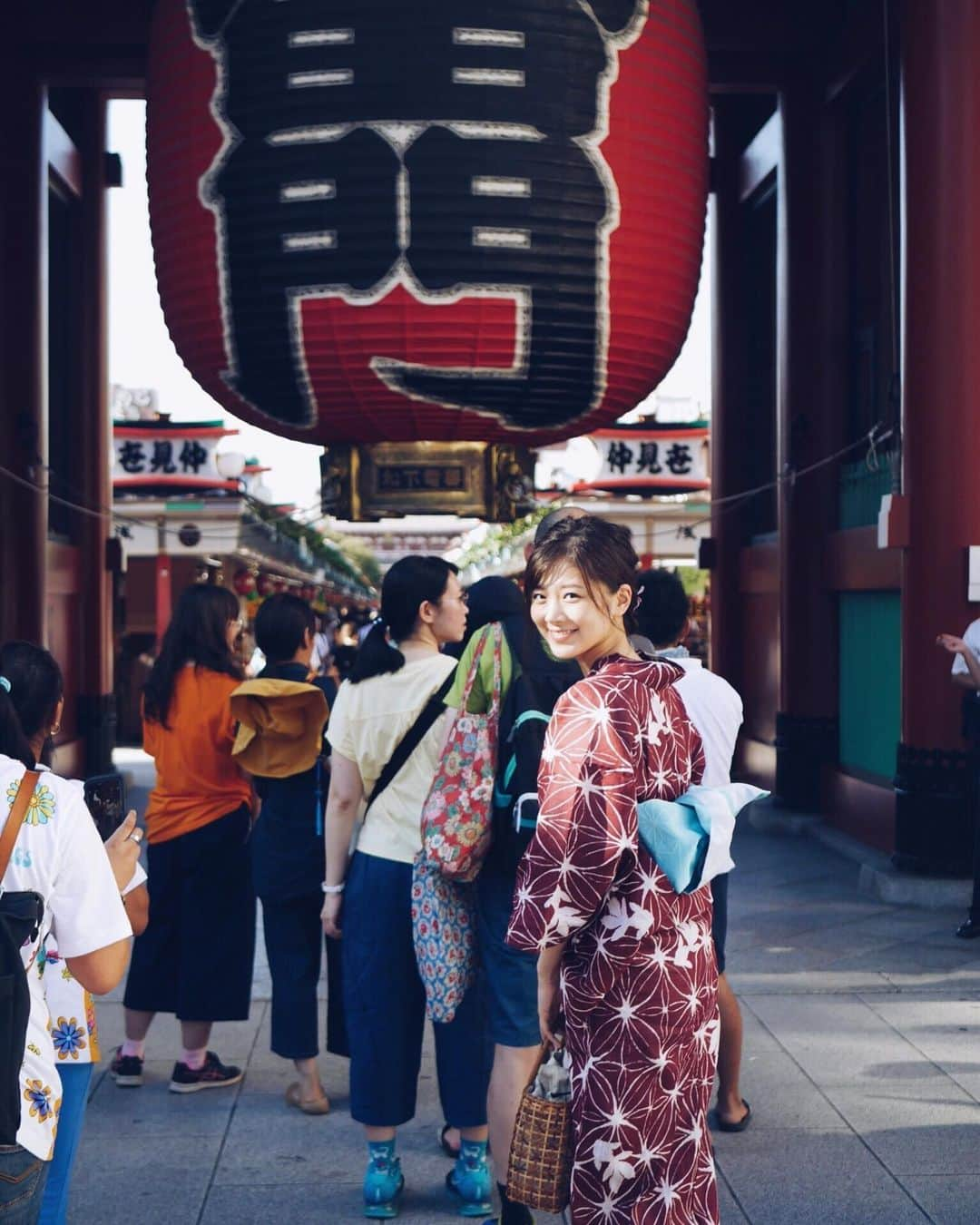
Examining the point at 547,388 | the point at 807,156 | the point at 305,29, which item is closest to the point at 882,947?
the point at 547,388

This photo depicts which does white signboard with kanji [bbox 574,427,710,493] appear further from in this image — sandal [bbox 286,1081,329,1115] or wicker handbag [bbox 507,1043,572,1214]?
wicker handbag [bbox 507,1043,572,1214]

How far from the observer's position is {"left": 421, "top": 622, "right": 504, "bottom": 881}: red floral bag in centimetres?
344

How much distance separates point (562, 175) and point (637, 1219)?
3911mm

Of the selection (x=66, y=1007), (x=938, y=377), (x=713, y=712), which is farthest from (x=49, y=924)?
(x=938, y=377)

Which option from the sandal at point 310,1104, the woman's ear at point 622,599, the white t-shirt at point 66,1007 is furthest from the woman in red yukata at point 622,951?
the sandal at point 310,1104

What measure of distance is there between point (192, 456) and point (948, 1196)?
18447 millimetres

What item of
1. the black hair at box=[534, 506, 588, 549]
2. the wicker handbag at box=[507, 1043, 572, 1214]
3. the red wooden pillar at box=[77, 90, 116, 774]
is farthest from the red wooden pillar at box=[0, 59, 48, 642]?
the wicker handbag at box=[507, 1043, 572, 1214]

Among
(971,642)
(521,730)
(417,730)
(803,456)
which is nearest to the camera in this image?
(521,730)

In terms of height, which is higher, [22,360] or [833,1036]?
[22,360]

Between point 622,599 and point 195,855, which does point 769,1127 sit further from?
point 622,599

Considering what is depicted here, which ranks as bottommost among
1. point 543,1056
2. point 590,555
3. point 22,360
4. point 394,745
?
point 543,1056

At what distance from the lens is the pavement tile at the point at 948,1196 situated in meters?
3.63

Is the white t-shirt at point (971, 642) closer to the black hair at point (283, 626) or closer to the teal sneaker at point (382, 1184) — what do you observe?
the black hair at point (283, 626)

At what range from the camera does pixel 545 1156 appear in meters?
2.75
